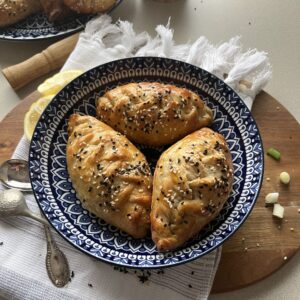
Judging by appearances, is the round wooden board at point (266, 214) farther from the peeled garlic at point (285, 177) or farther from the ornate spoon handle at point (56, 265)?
the ornate spoon handle at point (56, 265)

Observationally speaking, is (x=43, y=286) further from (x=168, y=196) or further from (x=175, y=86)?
(x=175, y=86)

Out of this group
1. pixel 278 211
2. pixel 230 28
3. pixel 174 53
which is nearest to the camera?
pixel 278 211

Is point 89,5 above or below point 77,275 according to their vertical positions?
above

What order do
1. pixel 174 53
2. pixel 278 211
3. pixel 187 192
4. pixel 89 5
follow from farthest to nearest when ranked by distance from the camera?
pixel 89 5 → pixel 174 53 → pixel 278 211 → pixel 187 192

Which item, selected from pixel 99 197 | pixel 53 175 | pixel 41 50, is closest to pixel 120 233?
pixel 99 197

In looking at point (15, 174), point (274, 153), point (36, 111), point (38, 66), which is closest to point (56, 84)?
point (36, 111)

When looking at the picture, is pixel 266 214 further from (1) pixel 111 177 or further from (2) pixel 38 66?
Result: (2) pixel 38 66

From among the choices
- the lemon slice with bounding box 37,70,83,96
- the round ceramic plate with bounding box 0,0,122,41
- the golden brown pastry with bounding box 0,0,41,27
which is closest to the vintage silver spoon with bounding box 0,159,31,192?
the lemon slice with bounding box 37,70,83,96
